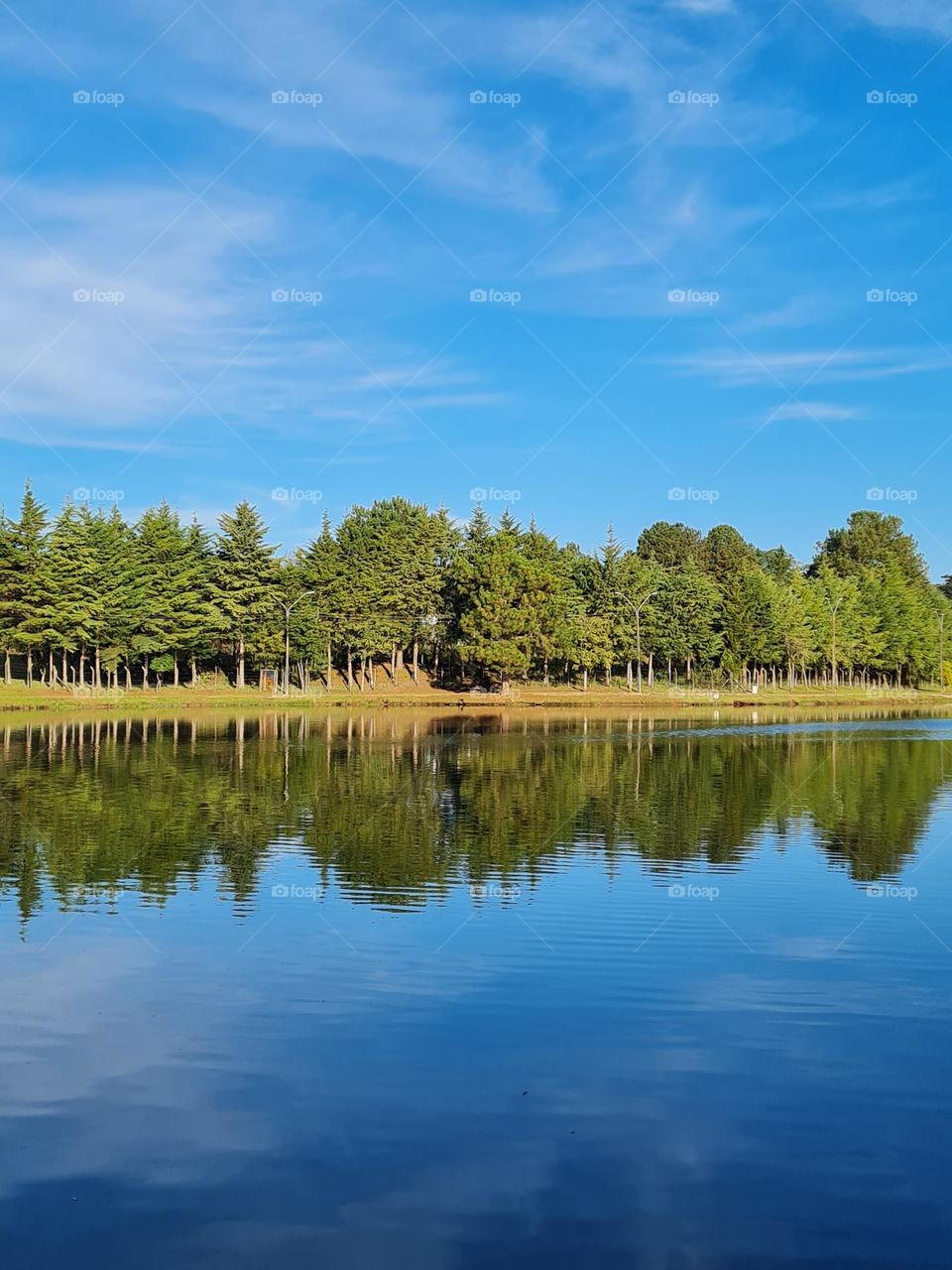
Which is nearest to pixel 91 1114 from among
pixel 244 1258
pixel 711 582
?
pixel 244 1258

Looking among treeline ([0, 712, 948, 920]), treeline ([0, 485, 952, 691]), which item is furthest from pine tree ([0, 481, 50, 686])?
treeline ([0, 712, 948, 920])

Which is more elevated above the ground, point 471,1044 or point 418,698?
point 418,698
